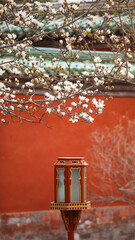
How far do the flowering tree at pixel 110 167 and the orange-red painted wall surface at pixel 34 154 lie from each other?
189 millimetres

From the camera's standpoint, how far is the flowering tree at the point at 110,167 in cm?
768

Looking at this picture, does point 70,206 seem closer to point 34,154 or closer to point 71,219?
point 71,219

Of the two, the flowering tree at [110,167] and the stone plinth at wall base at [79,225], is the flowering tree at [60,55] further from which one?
the stone plinth at wall base at [79,225]

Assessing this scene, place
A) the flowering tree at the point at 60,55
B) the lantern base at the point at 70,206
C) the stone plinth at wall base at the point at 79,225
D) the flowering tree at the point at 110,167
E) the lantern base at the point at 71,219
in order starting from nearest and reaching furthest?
the flowering tree at the point at 60,55
the lantern base at the point at 70,206
the lantern base at the point at 71,219
the stone plinth at wall base at the point at 79,225
the flowering tree at the point at 110,167

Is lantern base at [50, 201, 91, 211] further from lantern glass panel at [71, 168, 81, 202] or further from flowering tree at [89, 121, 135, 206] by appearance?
flowering tree at [89, 121, 135, 206]

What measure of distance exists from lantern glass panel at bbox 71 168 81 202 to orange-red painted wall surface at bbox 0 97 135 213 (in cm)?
187

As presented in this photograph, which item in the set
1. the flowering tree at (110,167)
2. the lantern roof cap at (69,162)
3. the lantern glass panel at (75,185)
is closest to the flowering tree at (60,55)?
the lantern roof cap at (69,162)

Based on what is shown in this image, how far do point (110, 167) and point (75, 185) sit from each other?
2.17 meters

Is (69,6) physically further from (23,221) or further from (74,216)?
(23,221)

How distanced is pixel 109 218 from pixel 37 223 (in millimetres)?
1261

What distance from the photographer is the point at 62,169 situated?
5.62m

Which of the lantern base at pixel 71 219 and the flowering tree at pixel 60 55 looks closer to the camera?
the flowering tree at pixel 60 55

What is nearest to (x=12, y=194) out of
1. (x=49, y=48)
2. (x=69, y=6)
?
(x=49, y=48)

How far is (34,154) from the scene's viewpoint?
742 centimetres
